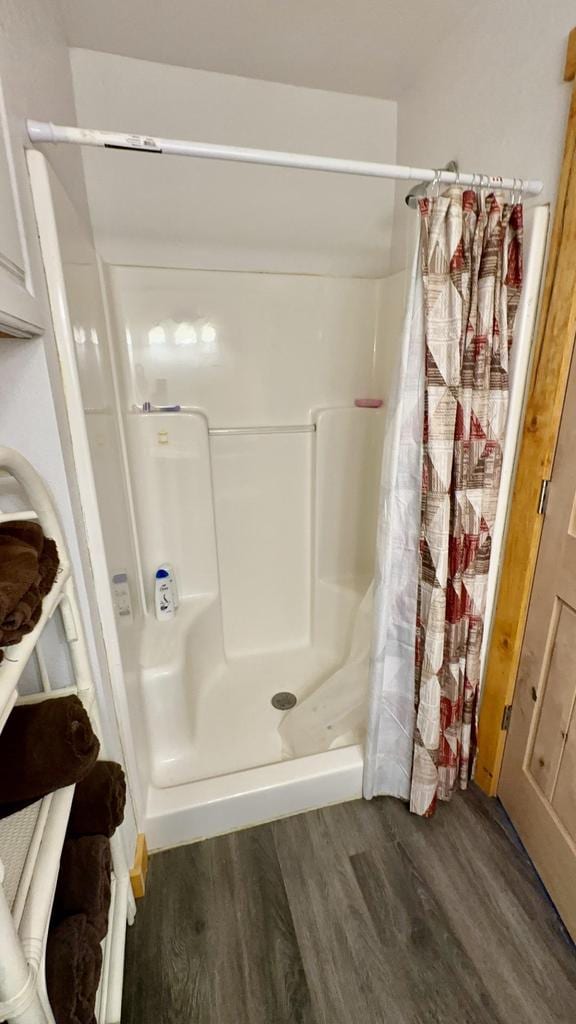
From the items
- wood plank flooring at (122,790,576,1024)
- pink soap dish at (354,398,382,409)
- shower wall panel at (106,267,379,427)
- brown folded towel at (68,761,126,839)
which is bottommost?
wood plank flooring at (122,790,576,1024)

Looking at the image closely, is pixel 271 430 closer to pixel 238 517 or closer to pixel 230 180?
pixel 238 517

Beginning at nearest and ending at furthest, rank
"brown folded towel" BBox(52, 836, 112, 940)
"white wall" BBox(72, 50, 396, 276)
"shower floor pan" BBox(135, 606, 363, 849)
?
1. "brown folded towel" BBox(52, 836, 112, 940)
2. "shower floor pan" BBox(135, 606, 363, 849)
3. "white wall" BBox(72, 50, 396, 276)

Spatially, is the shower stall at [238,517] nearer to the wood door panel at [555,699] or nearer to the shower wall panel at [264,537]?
the shower wall panel at [264,537]

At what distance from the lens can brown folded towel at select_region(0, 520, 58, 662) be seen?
1.75 ft

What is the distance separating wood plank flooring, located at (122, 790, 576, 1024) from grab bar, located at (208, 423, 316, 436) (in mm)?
1352

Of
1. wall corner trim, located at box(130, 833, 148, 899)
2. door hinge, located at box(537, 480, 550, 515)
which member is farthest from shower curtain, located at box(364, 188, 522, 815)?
wall corner trim, located at box(130, 833, 148, 899)

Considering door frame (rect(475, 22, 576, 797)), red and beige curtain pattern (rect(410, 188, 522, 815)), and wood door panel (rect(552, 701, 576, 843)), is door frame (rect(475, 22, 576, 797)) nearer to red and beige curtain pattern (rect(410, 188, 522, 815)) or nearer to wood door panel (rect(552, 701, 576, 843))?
red and beige curtain pattern (rect(410, 188, 522, 815))

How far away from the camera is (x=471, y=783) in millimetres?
1520

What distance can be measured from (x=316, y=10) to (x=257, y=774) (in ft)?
7.08

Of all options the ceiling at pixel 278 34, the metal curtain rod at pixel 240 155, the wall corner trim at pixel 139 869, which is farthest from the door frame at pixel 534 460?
the wall corner trim at pixel 139 869

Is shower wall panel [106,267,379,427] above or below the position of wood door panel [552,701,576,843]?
above

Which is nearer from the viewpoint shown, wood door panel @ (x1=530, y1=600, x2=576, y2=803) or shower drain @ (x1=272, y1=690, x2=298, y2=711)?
wood door panel @ (x1=530, y1=600, x2=576, y2=803)

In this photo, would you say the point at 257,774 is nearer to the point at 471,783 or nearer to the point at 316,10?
the point at 471,783

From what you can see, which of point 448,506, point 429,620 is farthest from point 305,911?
point 448,506
